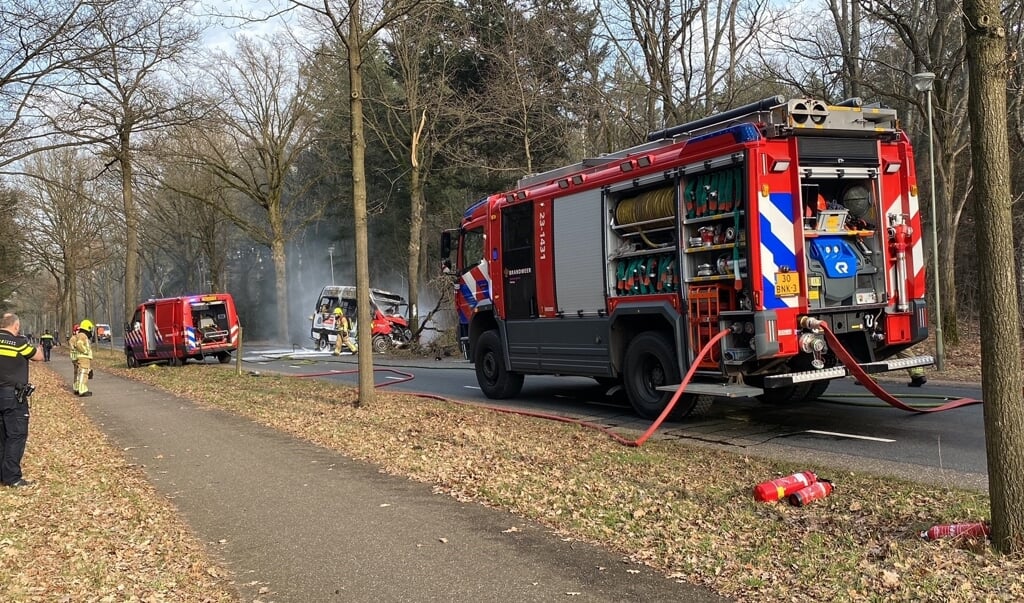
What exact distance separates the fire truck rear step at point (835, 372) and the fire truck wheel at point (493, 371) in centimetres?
529

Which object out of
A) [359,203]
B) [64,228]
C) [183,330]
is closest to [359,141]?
[359,203]

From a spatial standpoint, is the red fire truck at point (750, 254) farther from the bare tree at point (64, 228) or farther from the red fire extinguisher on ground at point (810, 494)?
the bare tree at point (64, 228)

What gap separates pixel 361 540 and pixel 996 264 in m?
4.30

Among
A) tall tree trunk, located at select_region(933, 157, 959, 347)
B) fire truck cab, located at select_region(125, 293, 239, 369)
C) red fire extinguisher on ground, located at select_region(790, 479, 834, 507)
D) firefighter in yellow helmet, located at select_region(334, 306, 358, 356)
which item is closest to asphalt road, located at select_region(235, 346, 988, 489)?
red fire extinguisher on ground, located at select_region(790, 479, 834, 507)

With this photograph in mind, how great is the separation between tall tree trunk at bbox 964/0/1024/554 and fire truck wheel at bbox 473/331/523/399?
8984 millimetres

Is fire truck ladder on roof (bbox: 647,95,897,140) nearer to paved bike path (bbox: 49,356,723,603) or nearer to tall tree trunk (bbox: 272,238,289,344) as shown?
paved bike path (bbox: 49,356,723,603)

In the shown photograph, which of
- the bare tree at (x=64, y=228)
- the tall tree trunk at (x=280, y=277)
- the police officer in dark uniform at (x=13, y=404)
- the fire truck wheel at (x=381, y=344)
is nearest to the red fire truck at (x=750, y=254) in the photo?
the police officer in dark uniform at (x=13, y=404)

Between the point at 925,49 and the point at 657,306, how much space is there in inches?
549

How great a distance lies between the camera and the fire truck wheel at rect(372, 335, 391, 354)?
29.0m

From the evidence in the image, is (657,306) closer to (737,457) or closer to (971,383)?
(737,457)

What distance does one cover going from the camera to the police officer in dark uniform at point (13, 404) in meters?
7.40

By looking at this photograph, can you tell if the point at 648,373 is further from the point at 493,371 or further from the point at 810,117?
the point at 493,371

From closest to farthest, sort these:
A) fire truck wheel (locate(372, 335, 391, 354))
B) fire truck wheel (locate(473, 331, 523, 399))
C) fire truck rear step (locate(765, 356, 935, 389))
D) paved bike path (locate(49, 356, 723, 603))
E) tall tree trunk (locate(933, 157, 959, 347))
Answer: paved bike path (locate(49, 356, 723, 603)), fire truck rear step (locate(765, 356, 935, 389)), fire truck wheel (locate(473, 331, 523, 399)), tall tree trunk (locate(933, 157, 959, 347)), fire truck wheel (locate(372, 335, 391, 354))

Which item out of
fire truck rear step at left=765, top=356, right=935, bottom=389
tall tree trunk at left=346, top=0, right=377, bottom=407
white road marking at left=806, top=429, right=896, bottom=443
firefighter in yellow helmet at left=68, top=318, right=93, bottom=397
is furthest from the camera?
firefighter in yellow helmet at left=68, top=318, right=93, bottom=397
